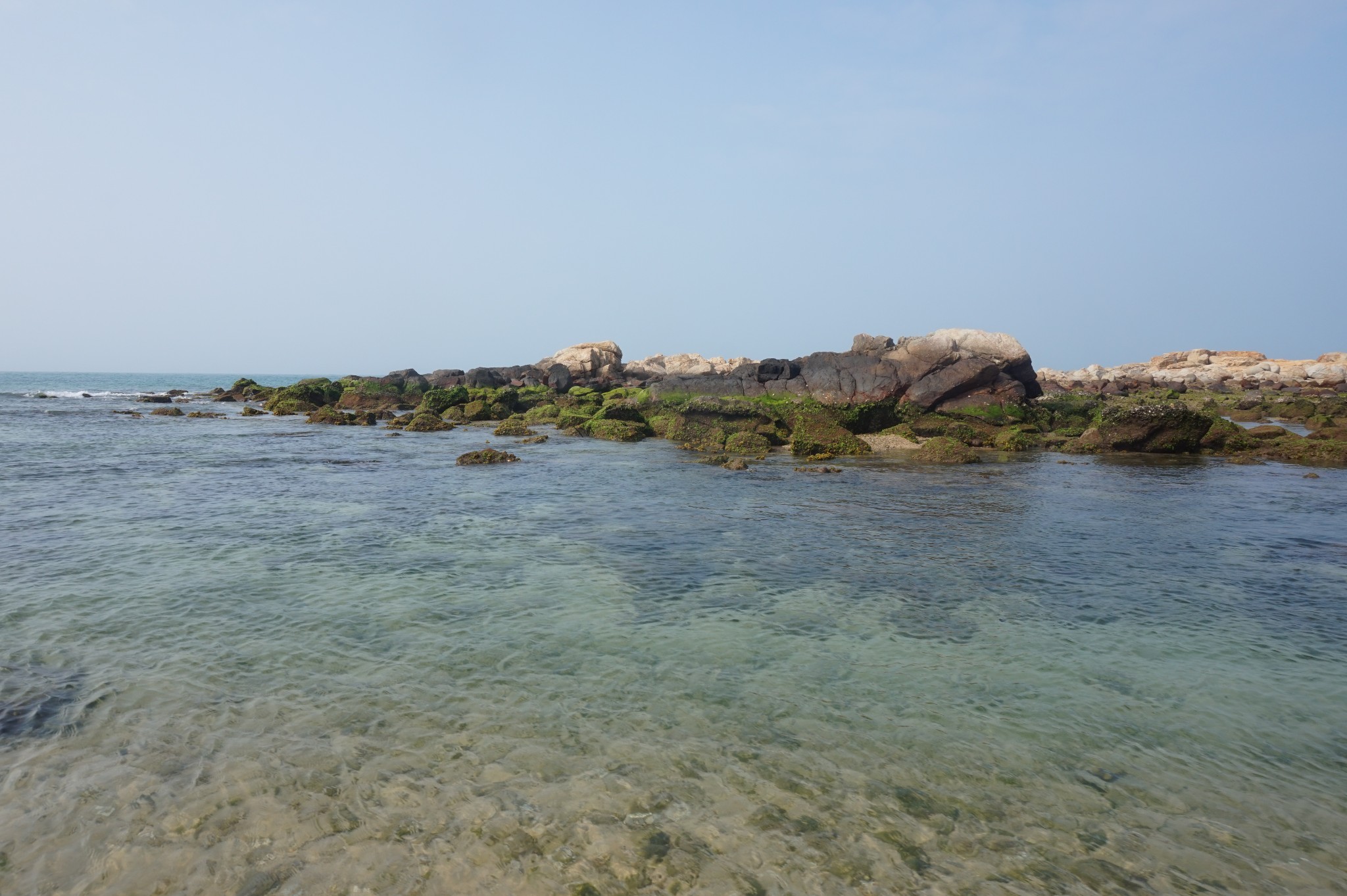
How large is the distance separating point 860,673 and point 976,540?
6.55 m

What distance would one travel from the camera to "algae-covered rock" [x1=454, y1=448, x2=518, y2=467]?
21.7 metres

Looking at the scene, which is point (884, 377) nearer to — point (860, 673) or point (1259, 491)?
point (1259, 491)

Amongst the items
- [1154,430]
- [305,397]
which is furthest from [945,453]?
[305,397]

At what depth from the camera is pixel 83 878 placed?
157 inches

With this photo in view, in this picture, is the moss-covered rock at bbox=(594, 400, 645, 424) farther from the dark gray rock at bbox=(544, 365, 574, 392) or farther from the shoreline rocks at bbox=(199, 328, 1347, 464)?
the dark gray rock at bbox=(544, 365, 574, 392)

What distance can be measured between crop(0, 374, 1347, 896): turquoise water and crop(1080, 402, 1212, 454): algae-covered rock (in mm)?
12578

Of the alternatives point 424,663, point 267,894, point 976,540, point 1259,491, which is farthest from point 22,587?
point 1259,491

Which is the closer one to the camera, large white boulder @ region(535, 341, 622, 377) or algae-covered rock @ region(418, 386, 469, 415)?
algae-covered rock @ region(418, 386, 469, 415)

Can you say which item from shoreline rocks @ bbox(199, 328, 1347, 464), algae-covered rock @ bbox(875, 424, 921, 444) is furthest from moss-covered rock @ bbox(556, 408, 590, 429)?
algae-covered rock @ bbox(875, 424, 921, 444)

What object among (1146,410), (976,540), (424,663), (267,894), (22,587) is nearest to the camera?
(267,894)

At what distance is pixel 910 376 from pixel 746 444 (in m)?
8.62

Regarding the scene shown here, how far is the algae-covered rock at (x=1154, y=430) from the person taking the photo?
80.0ft

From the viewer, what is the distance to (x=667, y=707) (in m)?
6.16

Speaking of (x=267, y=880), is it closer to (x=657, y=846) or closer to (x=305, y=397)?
(x=657, y=846)
